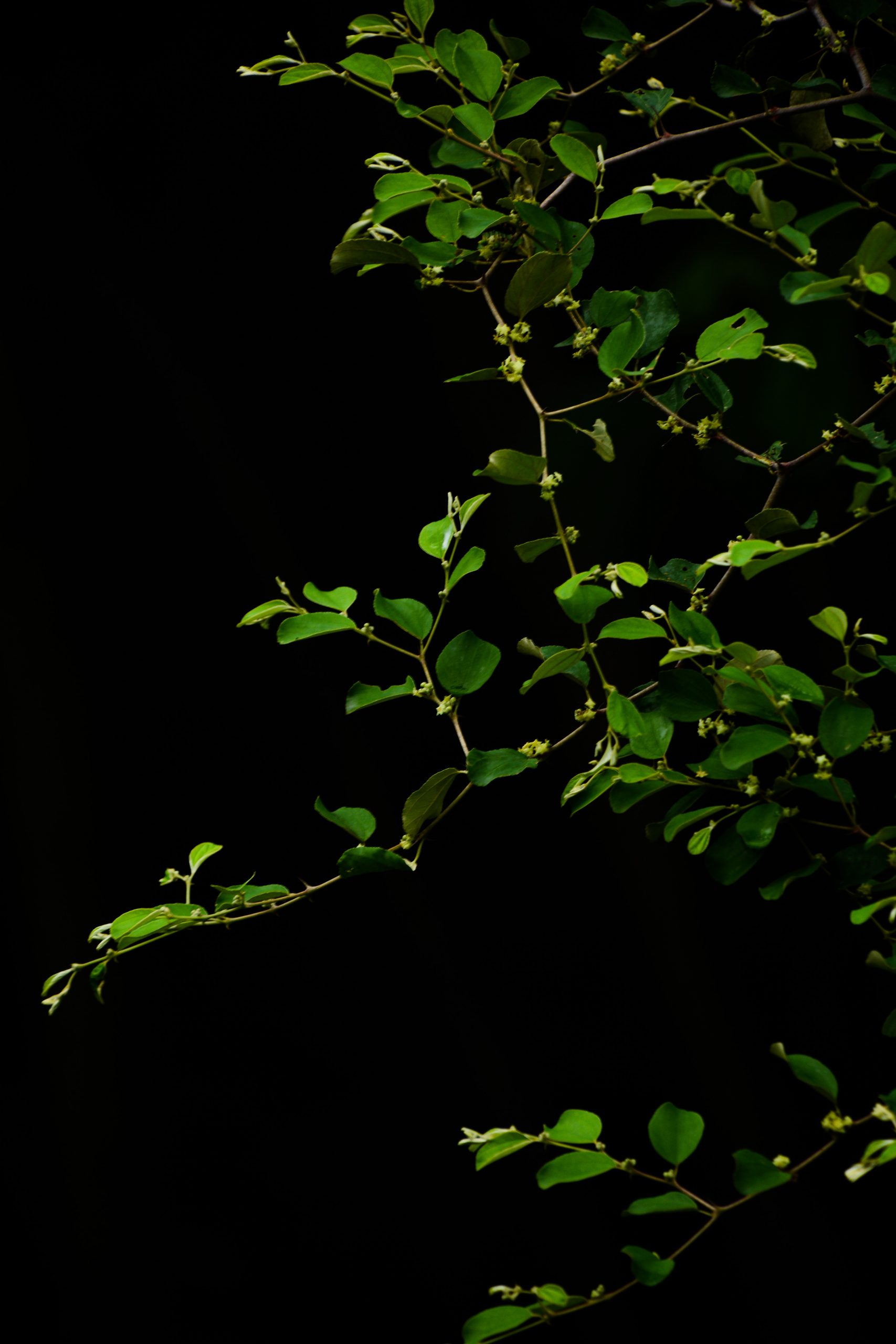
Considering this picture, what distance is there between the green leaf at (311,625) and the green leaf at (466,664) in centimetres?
7

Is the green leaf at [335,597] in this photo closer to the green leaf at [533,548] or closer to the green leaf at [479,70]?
the green leaf at [533,548]

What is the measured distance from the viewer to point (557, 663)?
1.84ft

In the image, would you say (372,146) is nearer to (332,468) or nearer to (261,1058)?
(332,468)

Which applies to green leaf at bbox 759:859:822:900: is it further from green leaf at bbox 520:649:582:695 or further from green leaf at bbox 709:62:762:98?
green leaf at bbox 709:62:762:98

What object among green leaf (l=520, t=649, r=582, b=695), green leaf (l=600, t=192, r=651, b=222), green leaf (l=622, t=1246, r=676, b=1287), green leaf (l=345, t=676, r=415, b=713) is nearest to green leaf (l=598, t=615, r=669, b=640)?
green leaf (l=520, t=649, r=582, b=695)

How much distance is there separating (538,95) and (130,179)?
0.66 metres

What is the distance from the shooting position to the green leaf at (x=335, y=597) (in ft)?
1.94

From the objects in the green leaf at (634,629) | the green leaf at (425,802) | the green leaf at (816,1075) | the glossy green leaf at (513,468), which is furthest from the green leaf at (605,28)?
the green leaf at (816,1075)

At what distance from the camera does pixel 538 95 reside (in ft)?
1.89

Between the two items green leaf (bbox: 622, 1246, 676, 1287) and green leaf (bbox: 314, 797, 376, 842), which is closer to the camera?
green leaf (bbox: 622, 1246, 676, 1287)

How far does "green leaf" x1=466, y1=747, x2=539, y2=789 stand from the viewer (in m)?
0.58

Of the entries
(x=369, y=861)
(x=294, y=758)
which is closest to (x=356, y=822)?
(x=369, y=861)

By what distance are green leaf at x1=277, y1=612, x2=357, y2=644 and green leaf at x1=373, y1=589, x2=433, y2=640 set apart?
23 mm

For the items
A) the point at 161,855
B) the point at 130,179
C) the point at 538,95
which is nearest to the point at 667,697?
the point at 538,95
